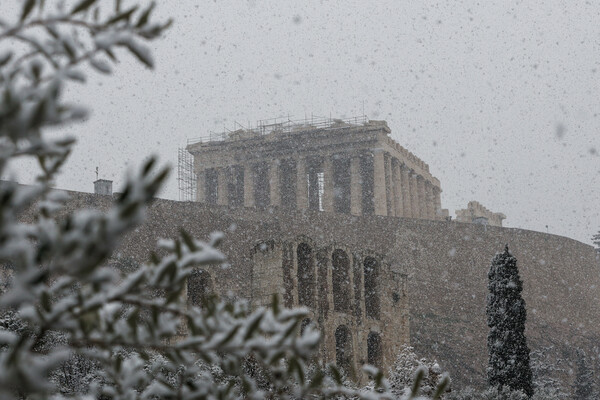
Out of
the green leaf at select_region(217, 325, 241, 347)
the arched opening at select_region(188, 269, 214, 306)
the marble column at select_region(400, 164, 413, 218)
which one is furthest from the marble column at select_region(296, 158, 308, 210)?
the green leaf at select_region(217, 325, 241, 347)

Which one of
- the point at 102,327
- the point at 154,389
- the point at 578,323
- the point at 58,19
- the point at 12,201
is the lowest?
the point at 578,323

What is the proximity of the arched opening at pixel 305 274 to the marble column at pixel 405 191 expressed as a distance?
23664 mm

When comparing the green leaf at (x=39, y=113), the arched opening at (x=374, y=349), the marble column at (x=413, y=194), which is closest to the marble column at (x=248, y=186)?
the marble column at (x=413, y=194)

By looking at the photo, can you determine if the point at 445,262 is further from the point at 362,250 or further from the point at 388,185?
the point at 362,250

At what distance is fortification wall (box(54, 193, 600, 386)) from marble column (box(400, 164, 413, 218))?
7.84m

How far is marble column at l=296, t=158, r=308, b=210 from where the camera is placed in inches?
1599

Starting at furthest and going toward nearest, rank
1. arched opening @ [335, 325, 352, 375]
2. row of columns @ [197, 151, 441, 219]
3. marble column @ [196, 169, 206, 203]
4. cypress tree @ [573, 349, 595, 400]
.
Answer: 1. marble column @ [196, 169, 206, 203]
2. row of columns @ [197, 151, 441, 219]
3. cypress tree @ [573, 349, 595, 400]
4. arched opening @ [335, 325, 352, 375]

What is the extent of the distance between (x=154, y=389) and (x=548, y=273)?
38558mm

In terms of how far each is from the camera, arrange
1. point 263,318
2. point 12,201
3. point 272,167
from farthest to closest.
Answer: point 272,167 → point 263,318 → point 12,201

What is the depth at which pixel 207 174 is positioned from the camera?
4381cm

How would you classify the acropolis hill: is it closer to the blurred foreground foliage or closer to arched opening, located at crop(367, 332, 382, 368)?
arched opening, located at crop(367, 332, 382, 368)

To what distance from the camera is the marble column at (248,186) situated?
41531 mm

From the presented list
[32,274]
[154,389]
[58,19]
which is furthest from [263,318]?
[58,19]

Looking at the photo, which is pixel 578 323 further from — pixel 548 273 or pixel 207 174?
pixel 207 174
